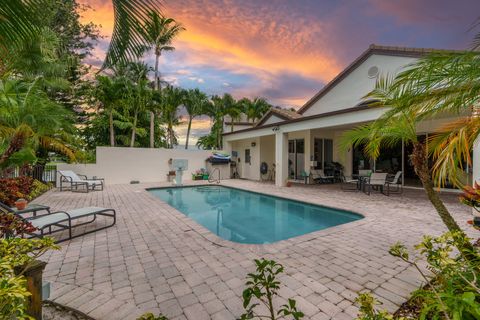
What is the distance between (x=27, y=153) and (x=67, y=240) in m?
4.41

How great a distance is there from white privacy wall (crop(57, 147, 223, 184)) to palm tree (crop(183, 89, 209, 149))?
815 cm

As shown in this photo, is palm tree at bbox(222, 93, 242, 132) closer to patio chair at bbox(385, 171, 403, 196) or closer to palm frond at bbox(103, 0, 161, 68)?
patio chair at bbox(385, 171, 403, 196)

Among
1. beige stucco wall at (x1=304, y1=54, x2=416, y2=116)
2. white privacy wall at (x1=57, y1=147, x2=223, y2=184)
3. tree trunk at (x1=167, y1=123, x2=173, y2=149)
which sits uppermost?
beige stucco wall at (x1=304, y1=54, x2=416, y2=116)

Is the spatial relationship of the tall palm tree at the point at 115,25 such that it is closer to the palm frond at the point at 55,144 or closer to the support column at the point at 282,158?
the palm frond at the point at 55,144

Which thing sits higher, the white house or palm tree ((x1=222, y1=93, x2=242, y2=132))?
palm tree ((x1=222, y1=93, x2=242, y2=132))

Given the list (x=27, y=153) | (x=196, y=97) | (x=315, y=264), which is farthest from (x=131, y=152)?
(x=315, y=264)

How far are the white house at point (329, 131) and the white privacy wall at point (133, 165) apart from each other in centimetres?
398

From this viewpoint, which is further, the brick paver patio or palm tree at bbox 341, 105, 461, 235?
palm tree at bbox 341, 105, 461, 235

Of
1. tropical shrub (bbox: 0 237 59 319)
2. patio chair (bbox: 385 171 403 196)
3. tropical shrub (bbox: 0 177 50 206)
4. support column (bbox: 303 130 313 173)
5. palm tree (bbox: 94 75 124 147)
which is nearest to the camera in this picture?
tropical shrub (bbox: 0 237 59 319)

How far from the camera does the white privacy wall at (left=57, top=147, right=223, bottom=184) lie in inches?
558

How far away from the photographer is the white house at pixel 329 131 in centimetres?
1159

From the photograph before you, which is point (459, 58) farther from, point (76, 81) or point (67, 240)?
point (76, 81)

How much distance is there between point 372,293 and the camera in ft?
9.25

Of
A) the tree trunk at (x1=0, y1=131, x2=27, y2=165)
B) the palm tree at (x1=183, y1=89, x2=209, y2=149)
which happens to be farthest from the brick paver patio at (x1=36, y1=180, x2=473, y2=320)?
the palm tree at (x1=183, y1=89, x2=209, y2=149)
